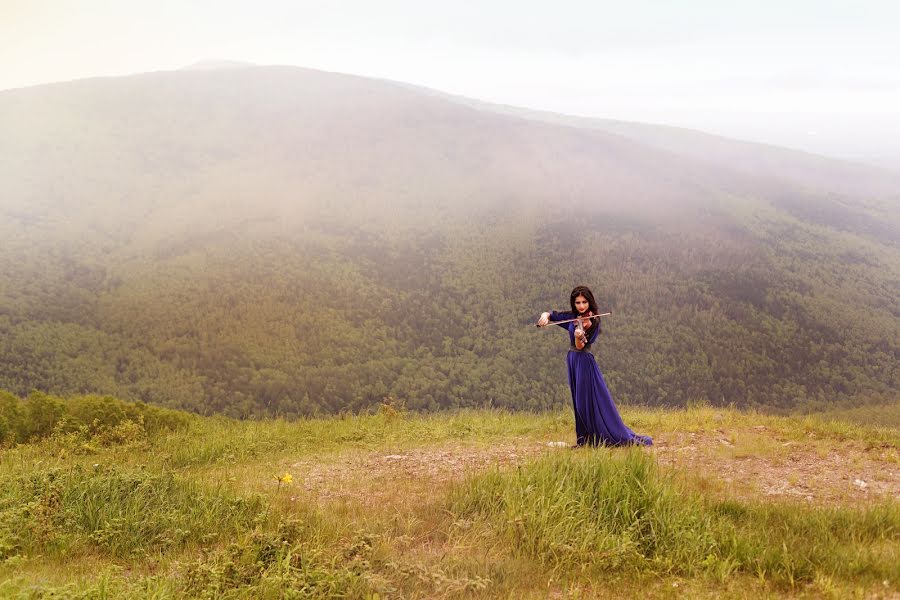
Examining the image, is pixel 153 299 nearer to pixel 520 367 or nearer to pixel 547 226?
pixel 520 367

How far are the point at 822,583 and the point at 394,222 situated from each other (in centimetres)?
9492

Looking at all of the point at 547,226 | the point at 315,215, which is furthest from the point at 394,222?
the point at 547,226

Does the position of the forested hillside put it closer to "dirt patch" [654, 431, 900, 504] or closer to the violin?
"dirt patch" [654, 431, 900, 504]

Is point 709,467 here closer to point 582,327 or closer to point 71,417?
point 582,327

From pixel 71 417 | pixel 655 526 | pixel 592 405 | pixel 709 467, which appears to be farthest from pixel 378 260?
pixel 655 526

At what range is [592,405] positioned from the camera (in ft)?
28.3

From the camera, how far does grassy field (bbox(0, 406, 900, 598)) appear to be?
398cm

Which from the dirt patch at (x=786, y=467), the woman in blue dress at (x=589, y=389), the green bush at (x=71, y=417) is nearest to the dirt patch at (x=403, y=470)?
the woman in blue dress at (x=589, y=389)

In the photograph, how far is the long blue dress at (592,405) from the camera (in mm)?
8570

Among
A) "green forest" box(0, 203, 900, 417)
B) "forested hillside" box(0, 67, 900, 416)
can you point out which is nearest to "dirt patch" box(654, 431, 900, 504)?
"forested hillside" box(0, 67, 900, 416)

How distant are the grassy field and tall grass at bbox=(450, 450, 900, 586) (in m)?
0.02

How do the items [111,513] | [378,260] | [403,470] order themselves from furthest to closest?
[378,260]
[403,470]
[111,513]

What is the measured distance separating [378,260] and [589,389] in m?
77.5

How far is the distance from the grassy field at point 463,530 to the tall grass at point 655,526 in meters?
0.02
